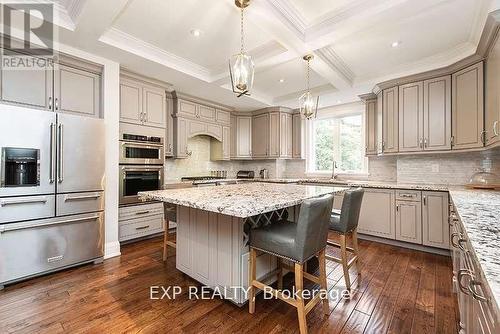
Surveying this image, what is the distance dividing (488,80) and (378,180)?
2.15 m

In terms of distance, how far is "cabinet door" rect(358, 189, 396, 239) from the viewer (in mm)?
3480

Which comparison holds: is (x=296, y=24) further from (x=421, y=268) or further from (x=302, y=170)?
(x=302, y=170)

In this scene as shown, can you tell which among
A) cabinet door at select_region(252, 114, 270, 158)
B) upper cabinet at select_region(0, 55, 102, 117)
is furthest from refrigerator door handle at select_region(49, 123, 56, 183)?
cabinet door at select_region(252, 114, 270, 158)

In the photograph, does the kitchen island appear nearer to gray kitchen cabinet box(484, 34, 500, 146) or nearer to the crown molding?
the crown molding

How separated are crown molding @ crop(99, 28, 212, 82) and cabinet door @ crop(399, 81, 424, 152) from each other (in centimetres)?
303

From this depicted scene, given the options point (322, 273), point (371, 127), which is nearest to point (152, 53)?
point (322, 273)

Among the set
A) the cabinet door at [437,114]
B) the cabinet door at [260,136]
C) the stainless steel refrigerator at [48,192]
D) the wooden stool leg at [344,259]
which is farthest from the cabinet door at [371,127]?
the stainless steel refrigerator at [48,192]

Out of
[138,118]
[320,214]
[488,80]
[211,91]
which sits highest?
[211,91]

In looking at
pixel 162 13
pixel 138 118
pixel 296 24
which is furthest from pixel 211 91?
pixel 296 24

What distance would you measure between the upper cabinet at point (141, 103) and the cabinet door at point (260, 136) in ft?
7.86

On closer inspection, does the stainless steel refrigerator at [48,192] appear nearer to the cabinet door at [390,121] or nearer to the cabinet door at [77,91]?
the cabinet door at [77,91]

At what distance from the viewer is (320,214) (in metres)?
1.59

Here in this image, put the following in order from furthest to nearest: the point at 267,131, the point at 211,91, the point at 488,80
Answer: the point at 267,131 → the point at 211,91 → the point at 488,80

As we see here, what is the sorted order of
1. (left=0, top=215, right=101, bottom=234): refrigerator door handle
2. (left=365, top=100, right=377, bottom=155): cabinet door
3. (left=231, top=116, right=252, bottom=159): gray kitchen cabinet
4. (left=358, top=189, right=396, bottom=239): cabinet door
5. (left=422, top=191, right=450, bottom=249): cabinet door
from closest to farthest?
(left=0, top=215, right=101, bottom=234): refrigerator door handle < (left=422, top=191, right=450, bottom=249): cabinet door < (left=358, top=189, right=396, bottom=239): cabinet door < (left=365, top=100, right=377, bottom=155): cabinet door < (left=231, top=116, right=252, bottom=159): gray kitchen cabinet
